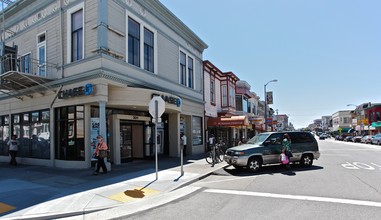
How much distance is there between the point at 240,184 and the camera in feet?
30.0

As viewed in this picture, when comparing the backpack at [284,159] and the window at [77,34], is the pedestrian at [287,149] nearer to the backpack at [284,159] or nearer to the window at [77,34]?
the backpack at [284,159]

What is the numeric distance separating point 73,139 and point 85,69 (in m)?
3.44

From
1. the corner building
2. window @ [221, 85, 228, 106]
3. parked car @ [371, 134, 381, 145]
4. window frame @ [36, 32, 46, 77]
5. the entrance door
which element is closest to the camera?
the corner building

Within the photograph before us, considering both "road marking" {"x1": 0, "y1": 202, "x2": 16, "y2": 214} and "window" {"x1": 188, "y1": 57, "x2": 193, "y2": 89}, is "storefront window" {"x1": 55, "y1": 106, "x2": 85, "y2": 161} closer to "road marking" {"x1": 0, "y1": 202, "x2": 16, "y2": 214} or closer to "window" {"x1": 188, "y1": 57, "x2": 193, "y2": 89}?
"road marking" {"x1": 0, "y1": 202, "x2": 16, "y2": 214}

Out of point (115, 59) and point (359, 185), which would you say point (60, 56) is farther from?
point (359, 185)

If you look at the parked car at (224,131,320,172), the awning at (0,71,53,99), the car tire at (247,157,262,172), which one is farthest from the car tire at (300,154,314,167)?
the awning at (0,71,53,99)

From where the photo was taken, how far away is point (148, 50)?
1541cm

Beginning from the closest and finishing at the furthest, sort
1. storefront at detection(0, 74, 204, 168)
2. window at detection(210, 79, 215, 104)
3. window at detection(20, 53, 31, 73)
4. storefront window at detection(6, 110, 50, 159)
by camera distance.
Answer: storefront at detection(0, 74, 204, 168) → storefront window at detection(6, 110, 50, 159) → window at detection(20, 53, 31, 73) → window at detection(210, 79, 215, 104)

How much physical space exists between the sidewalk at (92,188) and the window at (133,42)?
5.86 m

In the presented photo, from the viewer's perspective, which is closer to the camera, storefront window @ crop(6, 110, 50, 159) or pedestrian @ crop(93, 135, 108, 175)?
pedestrian @ crop(93, 135, 108, 175)

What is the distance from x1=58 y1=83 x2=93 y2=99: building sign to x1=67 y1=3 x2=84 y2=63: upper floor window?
5.37 feet

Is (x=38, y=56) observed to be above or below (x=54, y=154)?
above

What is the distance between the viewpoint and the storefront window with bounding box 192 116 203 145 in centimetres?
2054

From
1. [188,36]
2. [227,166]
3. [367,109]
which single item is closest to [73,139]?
[227,166]
